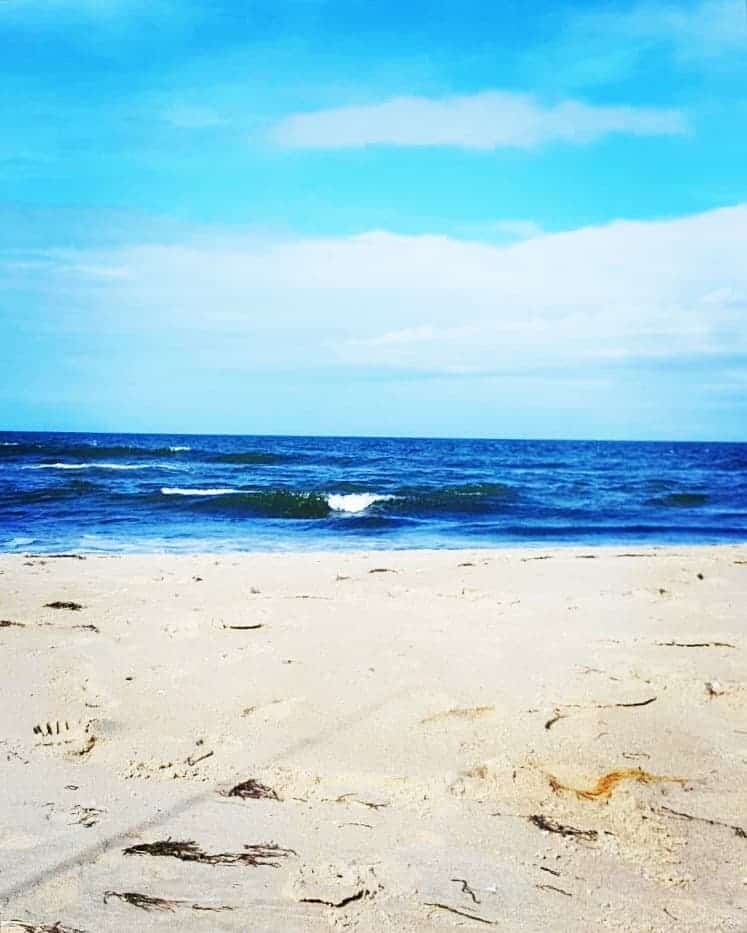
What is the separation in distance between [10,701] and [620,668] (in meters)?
3.12

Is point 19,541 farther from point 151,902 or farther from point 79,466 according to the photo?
Answer: point 79,466

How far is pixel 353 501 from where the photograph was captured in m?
17.2

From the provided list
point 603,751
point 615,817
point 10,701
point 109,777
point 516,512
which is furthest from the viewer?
point 516,512

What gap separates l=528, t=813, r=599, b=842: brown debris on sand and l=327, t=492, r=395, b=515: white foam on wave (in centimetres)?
1295

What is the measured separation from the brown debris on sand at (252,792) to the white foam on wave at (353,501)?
12691 millimetres

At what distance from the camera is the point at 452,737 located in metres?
3.05

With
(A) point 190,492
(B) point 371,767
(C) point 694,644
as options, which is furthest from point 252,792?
(A) point 190,492

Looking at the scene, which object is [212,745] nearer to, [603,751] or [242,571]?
[603,751]

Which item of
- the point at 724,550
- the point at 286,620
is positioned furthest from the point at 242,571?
the point at 724,550

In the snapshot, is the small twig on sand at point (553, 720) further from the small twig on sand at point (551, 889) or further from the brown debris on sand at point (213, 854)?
the brown debris on sand at point (213, 854)

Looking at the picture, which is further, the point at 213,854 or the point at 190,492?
the point at 190,492

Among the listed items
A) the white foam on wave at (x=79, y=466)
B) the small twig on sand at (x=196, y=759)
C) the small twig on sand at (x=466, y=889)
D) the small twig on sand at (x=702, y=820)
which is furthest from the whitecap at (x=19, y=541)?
the white foam on wave at (x=79, y=466)

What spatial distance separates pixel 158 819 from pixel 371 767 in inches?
32.1

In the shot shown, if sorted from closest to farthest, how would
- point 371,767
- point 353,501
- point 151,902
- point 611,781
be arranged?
point 151,902 < point 611,781 < point 371,767 < point 353,501
